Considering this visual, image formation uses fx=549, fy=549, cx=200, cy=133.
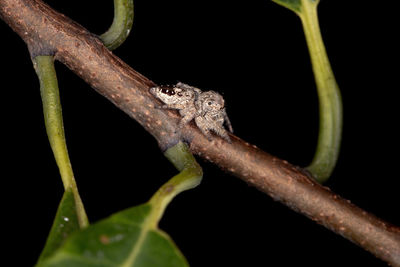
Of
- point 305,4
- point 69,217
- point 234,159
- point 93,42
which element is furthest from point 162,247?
point 305,4

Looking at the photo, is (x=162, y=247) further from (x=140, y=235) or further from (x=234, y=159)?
(x=234, y=159)

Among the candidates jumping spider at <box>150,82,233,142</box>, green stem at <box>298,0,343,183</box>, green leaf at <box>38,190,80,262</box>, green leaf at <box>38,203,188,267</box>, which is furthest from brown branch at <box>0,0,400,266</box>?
green leaf at <box>38,203,188,267</box>

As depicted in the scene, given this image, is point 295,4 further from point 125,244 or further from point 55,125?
point 125,244

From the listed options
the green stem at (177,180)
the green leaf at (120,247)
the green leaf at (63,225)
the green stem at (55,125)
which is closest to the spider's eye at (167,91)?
the green stem at (177,180)

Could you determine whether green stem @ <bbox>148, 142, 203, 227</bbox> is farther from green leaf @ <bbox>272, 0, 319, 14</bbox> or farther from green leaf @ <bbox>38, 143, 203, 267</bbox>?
green leaf @ <bbox>272, 0, 319, 14</bbox>

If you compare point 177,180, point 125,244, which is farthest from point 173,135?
point 125,244

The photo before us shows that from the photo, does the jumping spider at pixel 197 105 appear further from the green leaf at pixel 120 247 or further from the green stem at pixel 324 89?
the green leaf at pixel 120 247
